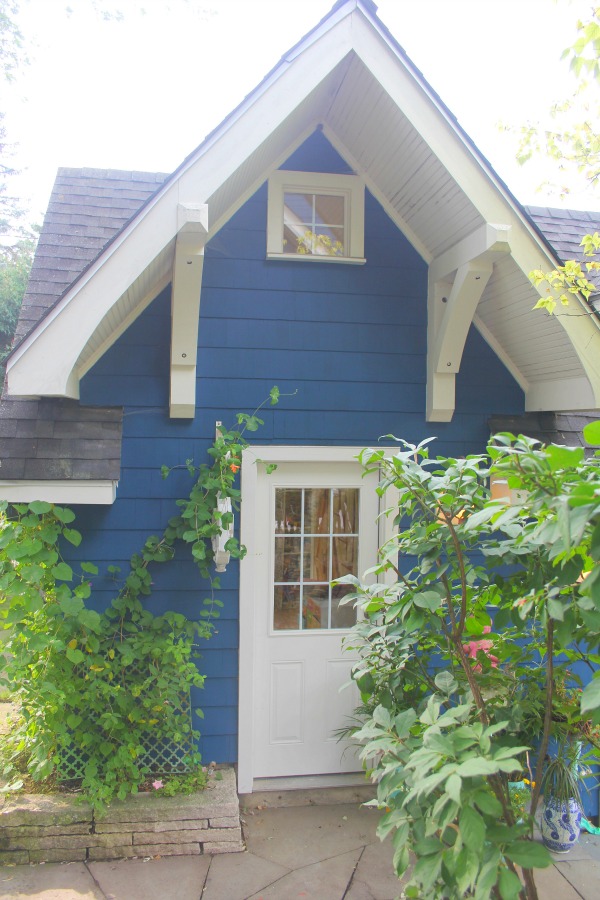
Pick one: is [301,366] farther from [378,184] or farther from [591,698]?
[591,698]

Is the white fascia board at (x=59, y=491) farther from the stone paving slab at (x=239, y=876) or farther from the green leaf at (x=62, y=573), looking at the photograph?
the stone paving slab at (x=239, y=876)

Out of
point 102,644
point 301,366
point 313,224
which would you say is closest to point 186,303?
point 301,366

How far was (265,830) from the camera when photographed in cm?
360

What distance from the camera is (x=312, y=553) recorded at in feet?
13.6

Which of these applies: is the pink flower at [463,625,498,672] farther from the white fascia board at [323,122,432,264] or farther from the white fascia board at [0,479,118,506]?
the white fascia board at [323,122,432,264]

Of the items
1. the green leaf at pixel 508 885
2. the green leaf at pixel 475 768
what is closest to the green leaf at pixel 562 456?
the green leaf at pixel 475 768

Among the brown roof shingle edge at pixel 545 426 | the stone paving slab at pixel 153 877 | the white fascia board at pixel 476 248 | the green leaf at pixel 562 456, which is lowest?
the stone paving slab at pixel 153 877

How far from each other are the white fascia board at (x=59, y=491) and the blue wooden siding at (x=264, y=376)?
38 cm

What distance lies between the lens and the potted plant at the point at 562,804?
3.44m

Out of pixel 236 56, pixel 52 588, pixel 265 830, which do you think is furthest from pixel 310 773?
pixel 236 56

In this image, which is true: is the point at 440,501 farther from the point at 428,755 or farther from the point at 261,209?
the point at 261,209

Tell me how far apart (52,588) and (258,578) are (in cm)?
119

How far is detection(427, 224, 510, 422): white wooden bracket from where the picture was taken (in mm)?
3398

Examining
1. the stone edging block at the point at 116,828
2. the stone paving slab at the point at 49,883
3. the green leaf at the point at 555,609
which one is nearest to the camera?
the green leaf at the point at 555,609
